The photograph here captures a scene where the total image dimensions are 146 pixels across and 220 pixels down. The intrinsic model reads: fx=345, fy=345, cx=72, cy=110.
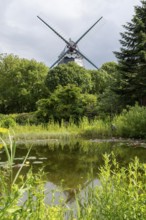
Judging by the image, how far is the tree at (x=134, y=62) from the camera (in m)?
18.1

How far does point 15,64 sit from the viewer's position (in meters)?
38.4

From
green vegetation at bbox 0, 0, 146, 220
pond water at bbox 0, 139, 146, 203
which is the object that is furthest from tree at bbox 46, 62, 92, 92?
pond water at bbox 0, 139, 146, 203

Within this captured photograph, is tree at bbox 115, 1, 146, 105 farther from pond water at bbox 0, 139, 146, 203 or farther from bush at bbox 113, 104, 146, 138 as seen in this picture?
pond water at bbox 0, 139, 146, 203

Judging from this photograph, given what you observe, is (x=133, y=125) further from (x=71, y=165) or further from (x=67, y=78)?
(x=67, y=78)

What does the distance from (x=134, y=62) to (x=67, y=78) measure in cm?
930

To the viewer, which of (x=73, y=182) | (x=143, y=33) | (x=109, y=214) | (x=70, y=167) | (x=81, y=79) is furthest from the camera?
(x=81, y=79)

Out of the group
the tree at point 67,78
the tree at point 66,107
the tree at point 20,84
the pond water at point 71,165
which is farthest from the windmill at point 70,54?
the pond water at point 71,165

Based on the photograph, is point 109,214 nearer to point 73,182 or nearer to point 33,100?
point 73,182

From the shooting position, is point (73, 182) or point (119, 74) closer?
point (73, 182)

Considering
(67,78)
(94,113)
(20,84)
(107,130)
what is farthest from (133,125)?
(20,84)

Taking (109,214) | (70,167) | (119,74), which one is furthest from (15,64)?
(109,214)

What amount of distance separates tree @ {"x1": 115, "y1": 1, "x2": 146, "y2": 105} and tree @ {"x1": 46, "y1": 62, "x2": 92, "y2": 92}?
334 inches

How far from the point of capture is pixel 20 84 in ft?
115

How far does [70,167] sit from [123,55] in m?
13.0
